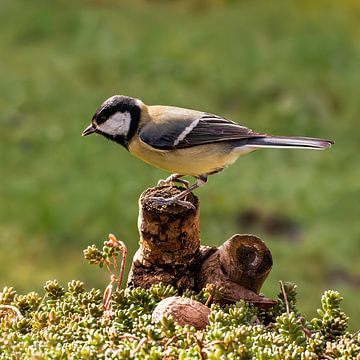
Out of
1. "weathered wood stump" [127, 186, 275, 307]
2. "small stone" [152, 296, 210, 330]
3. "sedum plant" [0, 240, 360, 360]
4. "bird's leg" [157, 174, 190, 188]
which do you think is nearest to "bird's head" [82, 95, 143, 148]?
"bird's leg" [157, 174, 190, 188]

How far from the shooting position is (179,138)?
2445 mm

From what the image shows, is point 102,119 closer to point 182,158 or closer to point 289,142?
point 182,158

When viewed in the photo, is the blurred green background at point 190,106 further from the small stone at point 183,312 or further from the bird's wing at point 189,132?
the small stone at point 183,312

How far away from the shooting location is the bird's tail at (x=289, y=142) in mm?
2246

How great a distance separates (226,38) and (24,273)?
272 centimetres

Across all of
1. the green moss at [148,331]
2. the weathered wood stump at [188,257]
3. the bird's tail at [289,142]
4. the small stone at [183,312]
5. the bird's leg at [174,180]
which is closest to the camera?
the green moss at [148,331]

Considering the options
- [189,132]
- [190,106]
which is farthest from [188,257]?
[190,106]

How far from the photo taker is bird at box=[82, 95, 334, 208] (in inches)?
93.6

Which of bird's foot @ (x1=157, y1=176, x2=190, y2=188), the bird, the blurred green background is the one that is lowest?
bird's foot @ (x1=157, y1=176, x2=190, y2=188)

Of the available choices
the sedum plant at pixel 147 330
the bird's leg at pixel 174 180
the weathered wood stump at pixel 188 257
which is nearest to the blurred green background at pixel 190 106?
the bird's leg at pixel 174 180

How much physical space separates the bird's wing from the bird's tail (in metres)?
0.02

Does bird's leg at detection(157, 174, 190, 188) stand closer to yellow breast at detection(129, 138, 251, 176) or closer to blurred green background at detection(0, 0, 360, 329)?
yellow breast at detection(129, 138, 251, 176)

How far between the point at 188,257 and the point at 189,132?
1.90ft

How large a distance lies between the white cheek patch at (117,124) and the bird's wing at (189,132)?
6 centimetres
